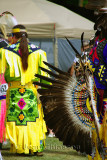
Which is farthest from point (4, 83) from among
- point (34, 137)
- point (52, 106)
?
point (52, 106)

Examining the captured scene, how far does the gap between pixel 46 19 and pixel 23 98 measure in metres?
4.29

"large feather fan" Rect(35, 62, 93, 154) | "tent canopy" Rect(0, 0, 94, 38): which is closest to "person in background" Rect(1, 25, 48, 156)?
"large feather fan" Rect(35, 62, 93, 154)

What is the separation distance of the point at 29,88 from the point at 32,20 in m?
4.04

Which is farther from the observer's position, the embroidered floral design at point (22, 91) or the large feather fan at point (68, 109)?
the embroidered floral design at point (22, 91)

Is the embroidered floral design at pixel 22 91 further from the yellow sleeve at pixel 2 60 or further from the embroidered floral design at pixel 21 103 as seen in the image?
the yellow sleeve at pixel 2 60

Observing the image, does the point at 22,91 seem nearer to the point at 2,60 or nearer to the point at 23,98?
the point at 23,98

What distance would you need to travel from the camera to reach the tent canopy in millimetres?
7926

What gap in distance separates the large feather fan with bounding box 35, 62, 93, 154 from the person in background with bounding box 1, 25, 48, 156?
1.67 m

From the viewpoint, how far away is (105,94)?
8.54 ft

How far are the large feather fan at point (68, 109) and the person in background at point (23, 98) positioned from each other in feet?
5.49

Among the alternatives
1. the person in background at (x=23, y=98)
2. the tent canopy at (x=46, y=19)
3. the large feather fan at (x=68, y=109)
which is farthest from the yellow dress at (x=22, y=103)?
the tent canopy at (x=46, y=19)

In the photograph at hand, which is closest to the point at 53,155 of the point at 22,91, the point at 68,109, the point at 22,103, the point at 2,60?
the point at 22,103

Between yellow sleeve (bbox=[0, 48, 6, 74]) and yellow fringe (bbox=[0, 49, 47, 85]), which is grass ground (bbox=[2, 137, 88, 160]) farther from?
yellow sleeve (bbox=[0, 48, 6, 74])

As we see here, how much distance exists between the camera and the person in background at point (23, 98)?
14.0 feet
